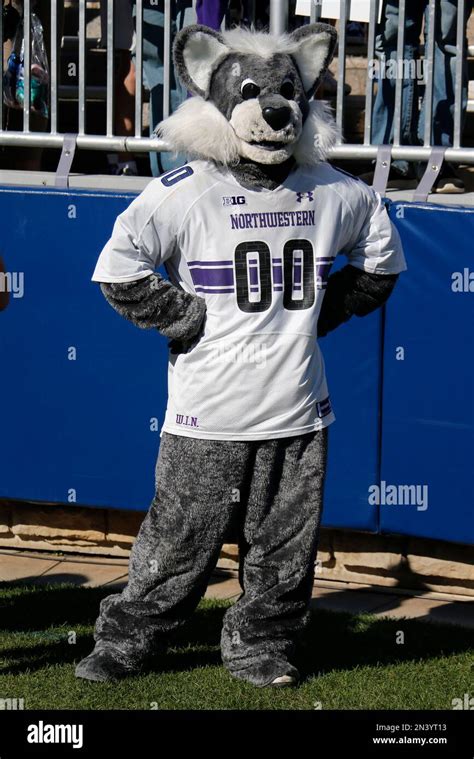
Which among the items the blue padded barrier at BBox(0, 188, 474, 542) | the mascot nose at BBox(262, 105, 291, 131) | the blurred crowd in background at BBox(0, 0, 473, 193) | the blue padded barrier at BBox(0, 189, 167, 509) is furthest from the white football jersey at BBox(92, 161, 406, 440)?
the blurred crowd in background at BBox(0, 0, 473, 193)

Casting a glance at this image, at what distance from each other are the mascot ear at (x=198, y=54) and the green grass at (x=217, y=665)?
85.2 inches

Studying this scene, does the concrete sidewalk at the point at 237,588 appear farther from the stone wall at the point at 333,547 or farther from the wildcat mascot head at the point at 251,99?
the wildcat mascot head at the point at 251,99

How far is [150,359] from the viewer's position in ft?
20.5

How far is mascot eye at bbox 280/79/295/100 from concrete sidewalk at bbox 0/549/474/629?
2.31 m

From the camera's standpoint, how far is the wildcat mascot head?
4.77m

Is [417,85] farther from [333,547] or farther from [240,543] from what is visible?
[240,543]

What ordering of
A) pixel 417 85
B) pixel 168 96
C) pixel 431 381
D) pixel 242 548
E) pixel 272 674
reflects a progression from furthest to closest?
pixel 417 85 < pixel 168 96 < pixel 431 381 < pixel 242 548 < pixel 272 674

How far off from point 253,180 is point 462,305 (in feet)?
4.43

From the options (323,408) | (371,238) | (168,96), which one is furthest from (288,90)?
(168,96)

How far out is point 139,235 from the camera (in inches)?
190

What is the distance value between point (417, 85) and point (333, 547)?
226 cm

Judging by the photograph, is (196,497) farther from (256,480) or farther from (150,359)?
(150,359)

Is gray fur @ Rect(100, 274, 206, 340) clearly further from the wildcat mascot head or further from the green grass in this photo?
the green grass

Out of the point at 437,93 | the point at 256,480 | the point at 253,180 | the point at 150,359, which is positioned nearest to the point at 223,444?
the point at 256,480
